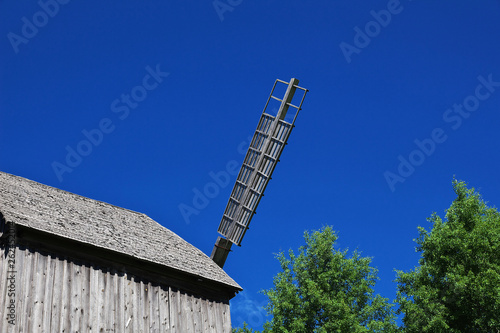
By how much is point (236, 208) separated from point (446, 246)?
34.9 feet

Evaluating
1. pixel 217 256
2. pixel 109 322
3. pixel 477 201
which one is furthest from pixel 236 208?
pixel 477 201

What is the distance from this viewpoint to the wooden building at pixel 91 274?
1341 cm

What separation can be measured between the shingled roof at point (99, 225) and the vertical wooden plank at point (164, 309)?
71 centimetres

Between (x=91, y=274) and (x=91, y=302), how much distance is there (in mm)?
746

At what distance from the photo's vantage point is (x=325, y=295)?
2731cm

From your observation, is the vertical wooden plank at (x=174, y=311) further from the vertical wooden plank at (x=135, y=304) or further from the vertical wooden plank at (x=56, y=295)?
the vertical wooden plank at (x=56, y=295)

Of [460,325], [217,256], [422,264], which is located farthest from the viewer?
[422,264]

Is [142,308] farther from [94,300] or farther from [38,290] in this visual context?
[38,290]

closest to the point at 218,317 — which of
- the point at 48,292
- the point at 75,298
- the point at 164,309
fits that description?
the point at 164,309

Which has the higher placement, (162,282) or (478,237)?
(478,237)

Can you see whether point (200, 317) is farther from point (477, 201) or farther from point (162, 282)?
point (477, 201)

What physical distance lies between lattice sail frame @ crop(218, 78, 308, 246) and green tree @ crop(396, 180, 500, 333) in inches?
353

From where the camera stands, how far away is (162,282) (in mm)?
16250

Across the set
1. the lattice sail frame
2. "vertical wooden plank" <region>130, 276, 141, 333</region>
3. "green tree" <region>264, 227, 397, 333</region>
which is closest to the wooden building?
"vertical wooden plank" <region>130, 276, 141, 333</region>
